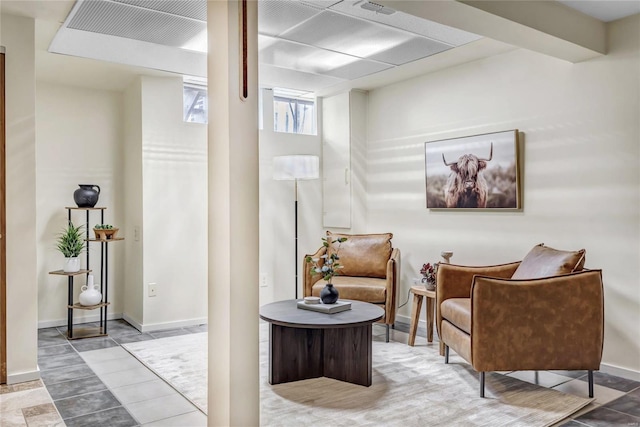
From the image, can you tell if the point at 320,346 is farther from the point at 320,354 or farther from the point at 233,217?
the point at 233,217

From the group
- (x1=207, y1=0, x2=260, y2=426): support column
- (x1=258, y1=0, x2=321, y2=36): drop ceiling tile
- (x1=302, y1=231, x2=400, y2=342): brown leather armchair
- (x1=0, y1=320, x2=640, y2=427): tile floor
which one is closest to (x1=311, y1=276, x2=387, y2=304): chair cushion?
(x1=302, y1=231, x2=400, y2=342): brown leather armchair

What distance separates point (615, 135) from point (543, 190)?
61cm

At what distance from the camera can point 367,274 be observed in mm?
4590

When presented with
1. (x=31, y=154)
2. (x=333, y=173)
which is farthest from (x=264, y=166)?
(x=31, y=154)

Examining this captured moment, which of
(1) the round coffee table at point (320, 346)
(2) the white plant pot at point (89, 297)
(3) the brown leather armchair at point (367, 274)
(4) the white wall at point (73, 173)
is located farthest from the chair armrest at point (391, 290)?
(4) the white wall at point (73, 173)

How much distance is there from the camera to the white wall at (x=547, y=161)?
3188 millimetres

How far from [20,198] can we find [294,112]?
2978 millimetres

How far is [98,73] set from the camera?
4.39 metres

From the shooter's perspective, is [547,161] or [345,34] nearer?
[345,34]

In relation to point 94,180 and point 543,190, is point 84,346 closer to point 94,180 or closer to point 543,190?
point 94,180

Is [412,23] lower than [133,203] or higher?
higher

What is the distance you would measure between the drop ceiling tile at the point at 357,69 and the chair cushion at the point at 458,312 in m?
2.05

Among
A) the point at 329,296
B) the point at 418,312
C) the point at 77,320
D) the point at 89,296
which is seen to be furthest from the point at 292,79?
the point at 77,320

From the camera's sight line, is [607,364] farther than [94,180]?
No
